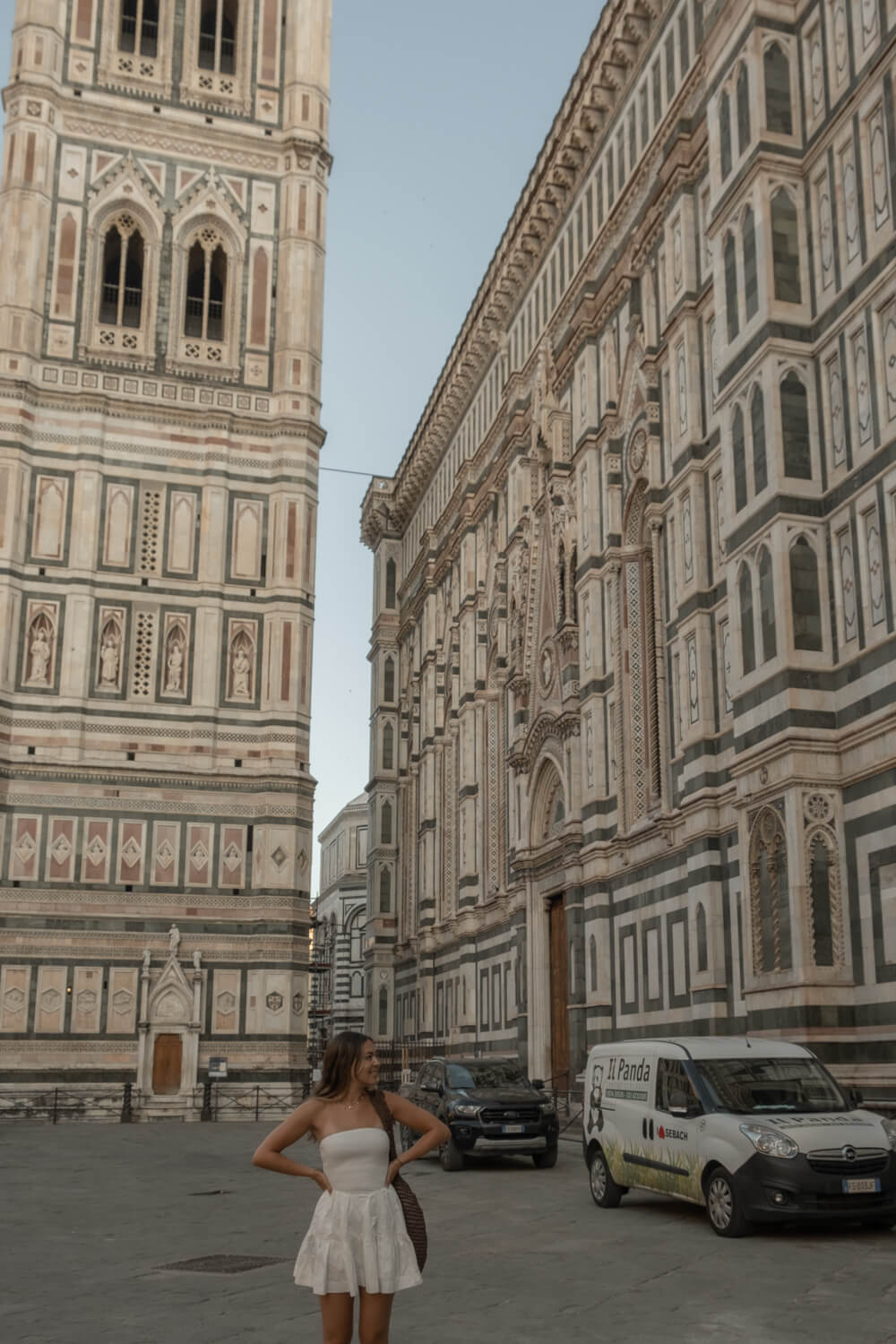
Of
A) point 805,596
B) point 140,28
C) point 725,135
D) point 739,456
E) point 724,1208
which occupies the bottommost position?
point 724,1208

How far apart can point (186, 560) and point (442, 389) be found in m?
11.4

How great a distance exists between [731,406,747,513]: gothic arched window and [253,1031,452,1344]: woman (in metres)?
17.4

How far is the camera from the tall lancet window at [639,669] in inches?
1099

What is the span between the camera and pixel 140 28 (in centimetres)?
4538

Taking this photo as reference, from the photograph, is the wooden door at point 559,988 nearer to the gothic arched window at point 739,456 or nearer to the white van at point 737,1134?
the gothic arched window at point 739,456

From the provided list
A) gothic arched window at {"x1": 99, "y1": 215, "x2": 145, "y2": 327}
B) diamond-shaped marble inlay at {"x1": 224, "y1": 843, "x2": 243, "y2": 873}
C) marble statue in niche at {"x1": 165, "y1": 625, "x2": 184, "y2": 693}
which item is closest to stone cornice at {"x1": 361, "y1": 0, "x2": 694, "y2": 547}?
gothic arched window at {"x1": 99, "y1": 215, "x2": 145, "y2": 327}

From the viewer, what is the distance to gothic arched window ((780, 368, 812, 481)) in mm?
21219

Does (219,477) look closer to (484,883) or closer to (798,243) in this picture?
(484,883)

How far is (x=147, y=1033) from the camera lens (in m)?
38.3

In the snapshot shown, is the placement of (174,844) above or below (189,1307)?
above

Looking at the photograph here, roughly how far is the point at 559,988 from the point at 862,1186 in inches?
851

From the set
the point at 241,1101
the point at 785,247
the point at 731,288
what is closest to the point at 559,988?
the point at 241,1101

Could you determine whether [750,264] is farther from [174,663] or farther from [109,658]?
[109,658]

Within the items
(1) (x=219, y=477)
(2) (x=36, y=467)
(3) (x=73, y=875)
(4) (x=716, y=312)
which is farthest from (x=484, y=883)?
(4) (x=716, y=312)
